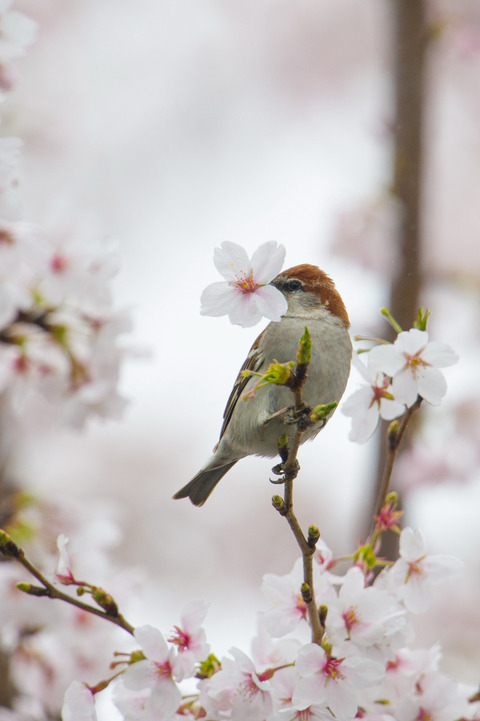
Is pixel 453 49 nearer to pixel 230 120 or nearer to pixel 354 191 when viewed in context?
pixel 354 191

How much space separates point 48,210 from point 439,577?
1353 millimetres

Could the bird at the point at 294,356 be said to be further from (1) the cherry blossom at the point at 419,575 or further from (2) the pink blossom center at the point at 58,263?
(2) the pink blossom center at the point at 58,263

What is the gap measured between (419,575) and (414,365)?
365mm

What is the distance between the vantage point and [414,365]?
124 cm

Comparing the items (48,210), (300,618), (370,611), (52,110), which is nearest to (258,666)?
(300,618)

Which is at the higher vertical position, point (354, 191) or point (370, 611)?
point (354, 191)

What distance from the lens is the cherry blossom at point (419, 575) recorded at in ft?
4.31

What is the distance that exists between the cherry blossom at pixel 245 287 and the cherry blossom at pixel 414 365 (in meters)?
0.23

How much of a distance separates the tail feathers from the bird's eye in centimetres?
46

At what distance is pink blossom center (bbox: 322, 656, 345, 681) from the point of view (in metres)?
1.18

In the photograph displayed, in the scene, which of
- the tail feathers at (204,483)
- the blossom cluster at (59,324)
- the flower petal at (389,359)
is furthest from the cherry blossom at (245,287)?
the blossom cluster at (59,324)

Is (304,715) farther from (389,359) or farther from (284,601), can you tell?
(389,359)

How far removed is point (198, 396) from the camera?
5.18 metres

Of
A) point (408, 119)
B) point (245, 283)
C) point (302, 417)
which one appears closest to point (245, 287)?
point (245, 283)
